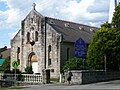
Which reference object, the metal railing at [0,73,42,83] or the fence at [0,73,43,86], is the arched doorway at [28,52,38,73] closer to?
the metal railing at [0,73,42,83]

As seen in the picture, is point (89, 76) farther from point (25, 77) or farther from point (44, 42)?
point (44, 42)

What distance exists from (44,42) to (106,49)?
17929mm

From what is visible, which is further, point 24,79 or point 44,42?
point 44,42

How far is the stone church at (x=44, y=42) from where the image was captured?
61.4 m

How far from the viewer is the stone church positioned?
2416 inches

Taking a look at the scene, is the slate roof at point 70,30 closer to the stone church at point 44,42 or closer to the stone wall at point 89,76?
the stone church at point 44,42

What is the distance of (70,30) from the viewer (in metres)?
66.8

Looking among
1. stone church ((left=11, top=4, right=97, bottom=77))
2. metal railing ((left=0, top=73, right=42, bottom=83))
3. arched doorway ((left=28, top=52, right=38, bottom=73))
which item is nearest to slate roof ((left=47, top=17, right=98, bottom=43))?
stone church ((left=11, top=4, right=97, bottom=77))

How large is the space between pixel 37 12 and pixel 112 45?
2105 centimetres

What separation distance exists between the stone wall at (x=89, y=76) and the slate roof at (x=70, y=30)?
60.8 ft

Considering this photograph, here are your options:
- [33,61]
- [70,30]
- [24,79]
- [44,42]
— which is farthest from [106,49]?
[33,61]

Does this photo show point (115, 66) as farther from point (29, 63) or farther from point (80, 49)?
point (29, 63)

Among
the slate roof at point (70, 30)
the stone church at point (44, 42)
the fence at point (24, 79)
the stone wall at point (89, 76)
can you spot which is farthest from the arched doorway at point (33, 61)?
the stone wall at point (89, 76)

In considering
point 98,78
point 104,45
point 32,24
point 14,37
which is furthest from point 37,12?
point 98,78
